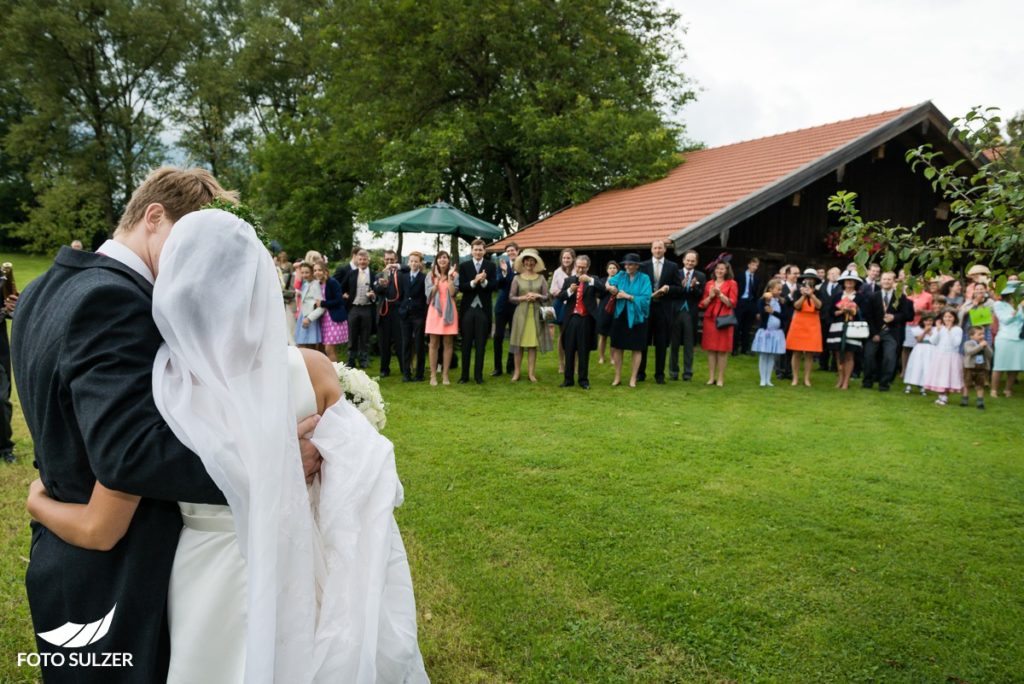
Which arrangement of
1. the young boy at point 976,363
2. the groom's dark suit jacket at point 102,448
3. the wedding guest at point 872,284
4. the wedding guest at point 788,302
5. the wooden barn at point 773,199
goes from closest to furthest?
the groom's dark suit jacket at point 102,448 → the young boy at point 976,363 → the wedding guest at point 872,284 → the wedding guest at point 788,302 → the wooden barn at point 773,199

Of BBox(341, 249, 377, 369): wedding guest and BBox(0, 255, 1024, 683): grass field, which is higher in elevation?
BBox(341, 249, 377, 369): wedding guest

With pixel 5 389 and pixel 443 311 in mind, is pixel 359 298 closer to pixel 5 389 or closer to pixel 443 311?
pixel 443 311

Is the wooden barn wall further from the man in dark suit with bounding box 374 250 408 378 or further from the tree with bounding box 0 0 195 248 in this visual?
the tree with bounding box 0 0 195 248

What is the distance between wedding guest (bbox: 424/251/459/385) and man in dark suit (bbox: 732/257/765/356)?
621 centimetres

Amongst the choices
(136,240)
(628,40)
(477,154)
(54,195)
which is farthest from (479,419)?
(54,195)

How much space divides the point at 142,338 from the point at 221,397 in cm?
22

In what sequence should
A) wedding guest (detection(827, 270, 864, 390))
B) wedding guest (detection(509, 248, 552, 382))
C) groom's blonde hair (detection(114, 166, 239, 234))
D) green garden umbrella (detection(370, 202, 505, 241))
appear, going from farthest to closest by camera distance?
green garden umbrella (detection(370, 202, 505, 241))
wedding guest (detection(827, 270, 864, 390))
wedding guest (detection(509, 248, 552, 382))
groom's blonde hair (detection(114, 166, 239, 234))

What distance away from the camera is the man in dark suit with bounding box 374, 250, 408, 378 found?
11344mm

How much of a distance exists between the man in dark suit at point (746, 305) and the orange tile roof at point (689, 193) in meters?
1.53

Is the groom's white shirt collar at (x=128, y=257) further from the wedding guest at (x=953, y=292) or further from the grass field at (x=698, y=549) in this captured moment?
the wedding guest at (x=953, y=292)

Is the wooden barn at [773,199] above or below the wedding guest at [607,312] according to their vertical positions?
above

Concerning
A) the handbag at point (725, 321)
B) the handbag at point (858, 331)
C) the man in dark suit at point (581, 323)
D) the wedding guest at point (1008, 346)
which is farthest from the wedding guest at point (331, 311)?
the wedding guest at point (1008, 346)

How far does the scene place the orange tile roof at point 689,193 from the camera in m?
15.3

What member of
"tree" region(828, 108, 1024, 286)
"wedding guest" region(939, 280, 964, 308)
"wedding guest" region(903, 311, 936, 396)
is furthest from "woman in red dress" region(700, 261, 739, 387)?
"tree" region(828, 108, 1024, 286)
